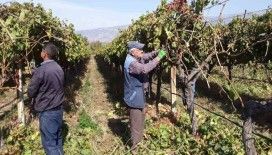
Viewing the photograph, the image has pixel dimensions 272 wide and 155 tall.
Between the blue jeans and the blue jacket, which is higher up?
the blue jacket

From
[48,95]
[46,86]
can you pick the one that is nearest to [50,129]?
[48,95]

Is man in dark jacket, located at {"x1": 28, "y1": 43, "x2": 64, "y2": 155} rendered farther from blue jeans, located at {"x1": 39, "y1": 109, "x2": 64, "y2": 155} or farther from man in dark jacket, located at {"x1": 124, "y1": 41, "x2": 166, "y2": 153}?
man in dark jacket, located at {"x1": 124, "y1": 41, "x2": 166, "y2": 153}

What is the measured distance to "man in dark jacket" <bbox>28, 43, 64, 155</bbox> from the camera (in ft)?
22.6

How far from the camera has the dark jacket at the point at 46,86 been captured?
6.86m

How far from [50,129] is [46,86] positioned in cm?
69

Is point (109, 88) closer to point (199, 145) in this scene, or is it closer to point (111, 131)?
point (111, 131)

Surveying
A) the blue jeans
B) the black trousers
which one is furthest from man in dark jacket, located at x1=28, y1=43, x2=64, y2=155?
the black trousers

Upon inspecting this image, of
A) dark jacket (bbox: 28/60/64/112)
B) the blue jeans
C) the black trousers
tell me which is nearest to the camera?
dark jacket (bbox: 28/60/64/112)

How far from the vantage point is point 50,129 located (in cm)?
706

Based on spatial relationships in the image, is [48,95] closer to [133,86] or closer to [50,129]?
[50,129]

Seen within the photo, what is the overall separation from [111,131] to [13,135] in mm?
2290

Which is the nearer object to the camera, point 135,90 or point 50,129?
point 50,129

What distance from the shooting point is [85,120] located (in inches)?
394

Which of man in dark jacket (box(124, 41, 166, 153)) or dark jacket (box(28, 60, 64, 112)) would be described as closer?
dark jacket (box(28, 60, 64, 112))
